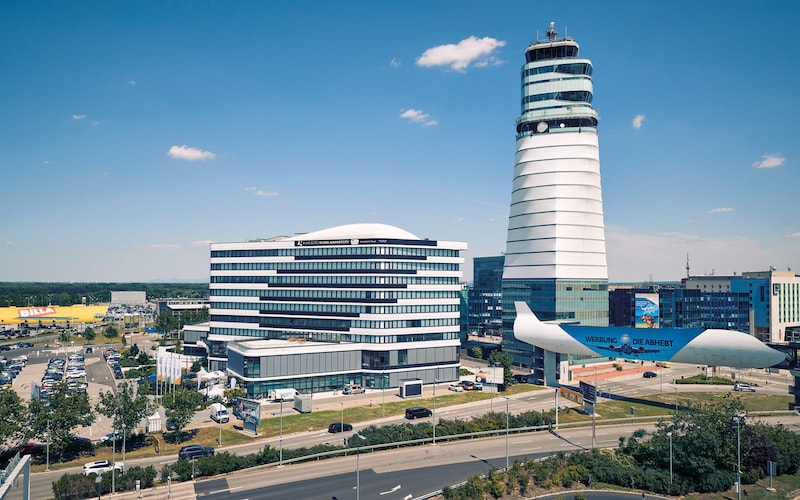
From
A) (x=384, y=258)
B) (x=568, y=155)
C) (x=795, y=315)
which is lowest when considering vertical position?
(x=795, y=315)

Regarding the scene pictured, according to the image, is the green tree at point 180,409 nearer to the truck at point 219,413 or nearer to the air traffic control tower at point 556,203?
the truck at point 219,413

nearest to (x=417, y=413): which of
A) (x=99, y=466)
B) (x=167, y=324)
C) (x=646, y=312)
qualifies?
(x=99, y=466)

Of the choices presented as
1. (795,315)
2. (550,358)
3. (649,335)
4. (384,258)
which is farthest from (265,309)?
(795,315)

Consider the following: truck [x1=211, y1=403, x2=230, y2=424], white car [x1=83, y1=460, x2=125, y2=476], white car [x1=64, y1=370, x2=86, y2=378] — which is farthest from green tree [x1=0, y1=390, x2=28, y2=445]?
white car [x1=64, y1=370, x2=86, y2=378]

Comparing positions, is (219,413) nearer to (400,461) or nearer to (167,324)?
(400,461)

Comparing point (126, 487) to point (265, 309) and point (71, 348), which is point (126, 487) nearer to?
point (265, 309)

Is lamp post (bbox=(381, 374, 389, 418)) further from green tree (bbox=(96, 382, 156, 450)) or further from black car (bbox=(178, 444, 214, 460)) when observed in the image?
green tree (bbox=(96, 382, 156, 450))
